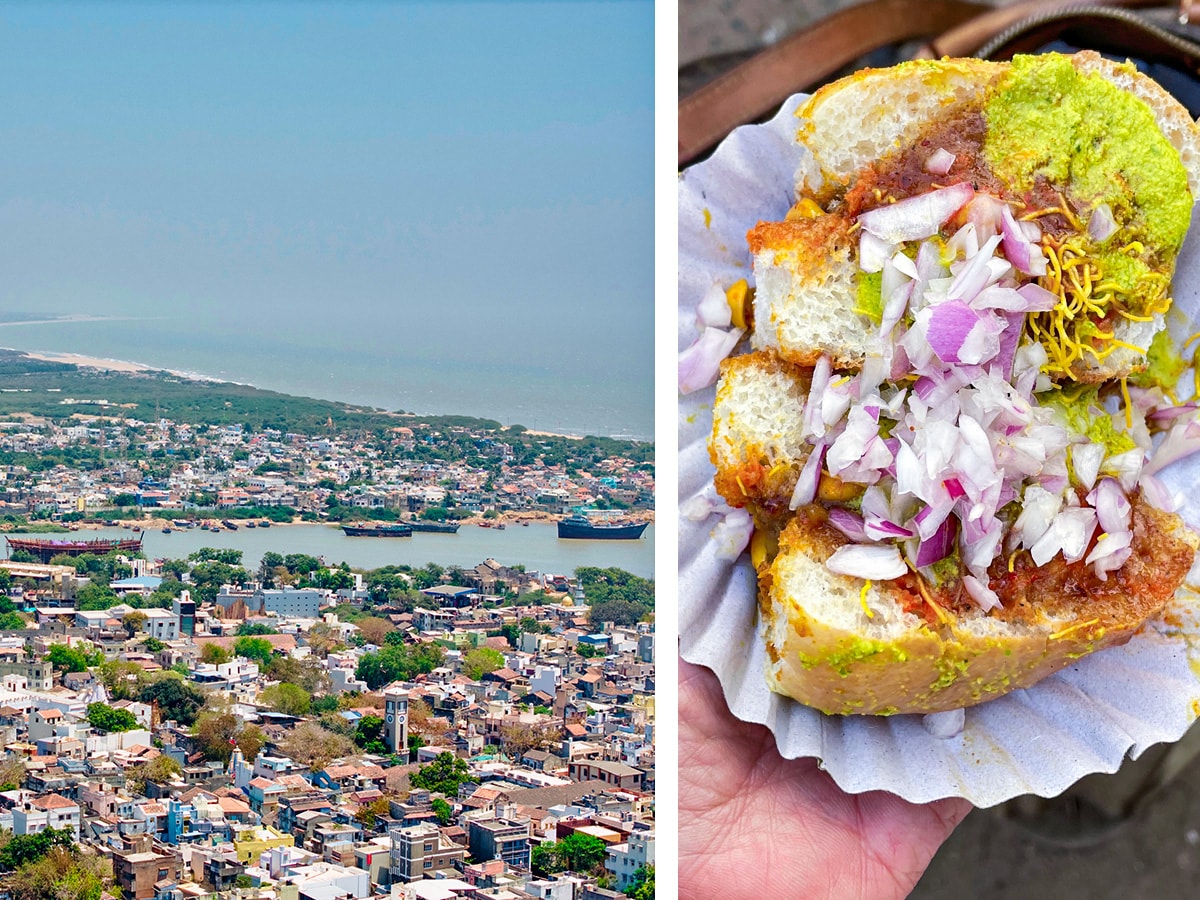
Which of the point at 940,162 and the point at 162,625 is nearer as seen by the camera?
the point at 940,162

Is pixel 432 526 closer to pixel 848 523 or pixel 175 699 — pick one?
pixel 175 699

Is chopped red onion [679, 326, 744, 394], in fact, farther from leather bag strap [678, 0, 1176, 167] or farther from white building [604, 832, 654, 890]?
white building [604, 832, 654, 890]

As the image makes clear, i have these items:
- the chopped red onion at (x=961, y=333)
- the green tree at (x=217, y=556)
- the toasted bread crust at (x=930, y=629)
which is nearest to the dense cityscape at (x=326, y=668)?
the green tree at (x=217, y=556)

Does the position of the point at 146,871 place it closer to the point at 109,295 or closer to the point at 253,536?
the point at 253,536

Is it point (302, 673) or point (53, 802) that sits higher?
point (302, 673)

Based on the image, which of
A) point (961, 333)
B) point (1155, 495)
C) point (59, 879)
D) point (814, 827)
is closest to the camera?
point (961, 333)

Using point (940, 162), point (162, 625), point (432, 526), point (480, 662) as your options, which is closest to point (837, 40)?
point (940, 162)

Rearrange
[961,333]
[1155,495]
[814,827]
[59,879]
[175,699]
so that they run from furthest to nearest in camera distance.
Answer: [175,699]
[59,879]
[814,827]
[1155,495]
[961,333]
